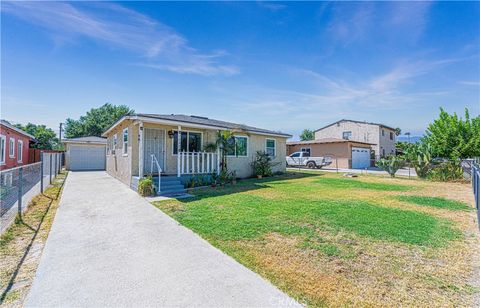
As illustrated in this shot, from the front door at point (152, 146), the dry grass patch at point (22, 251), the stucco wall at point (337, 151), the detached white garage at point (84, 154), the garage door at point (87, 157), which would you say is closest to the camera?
the dry grass patch at point (22, 251)

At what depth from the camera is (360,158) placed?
27375 millimetres

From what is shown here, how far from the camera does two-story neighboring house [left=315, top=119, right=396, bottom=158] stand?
29528 millimetres

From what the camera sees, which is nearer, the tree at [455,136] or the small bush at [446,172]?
the small bush at [446,172]

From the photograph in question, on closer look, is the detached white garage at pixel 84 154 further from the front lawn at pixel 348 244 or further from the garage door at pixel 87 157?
the front lawn at pixel 348 244

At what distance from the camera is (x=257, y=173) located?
15.0 metres

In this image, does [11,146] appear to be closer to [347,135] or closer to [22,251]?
[22,251]

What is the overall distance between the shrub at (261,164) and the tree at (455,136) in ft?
37.9

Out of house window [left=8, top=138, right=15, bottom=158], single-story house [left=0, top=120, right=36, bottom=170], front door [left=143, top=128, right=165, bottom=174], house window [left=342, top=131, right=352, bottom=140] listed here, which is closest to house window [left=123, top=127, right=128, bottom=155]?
front door [left=143, top=128, right=165, bottom=174]

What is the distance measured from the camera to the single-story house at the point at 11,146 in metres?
12.7

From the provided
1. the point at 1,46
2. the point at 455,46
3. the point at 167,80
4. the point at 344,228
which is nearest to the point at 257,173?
the point at 167,80

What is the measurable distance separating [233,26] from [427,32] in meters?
8.44

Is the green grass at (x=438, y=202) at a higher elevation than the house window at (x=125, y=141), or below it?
below

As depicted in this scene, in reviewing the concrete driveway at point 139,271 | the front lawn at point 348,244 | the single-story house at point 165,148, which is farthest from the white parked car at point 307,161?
the concrete driveway at point 139,271

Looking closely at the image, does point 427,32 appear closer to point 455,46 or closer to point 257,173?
point 455,46
